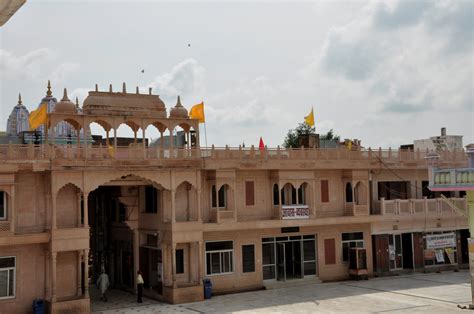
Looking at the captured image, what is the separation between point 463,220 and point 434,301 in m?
11.2

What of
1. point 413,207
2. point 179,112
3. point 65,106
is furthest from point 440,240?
point 65,106

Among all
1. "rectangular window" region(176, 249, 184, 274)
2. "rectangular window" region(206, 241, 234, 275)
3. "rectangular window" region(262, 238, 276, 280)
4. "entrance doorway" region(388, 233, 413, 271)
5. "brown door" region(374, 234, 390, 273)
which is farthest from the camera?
"entrance doorway" region(388, 233, 413, 271)

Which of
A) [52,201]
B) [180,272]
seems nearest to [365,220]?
[180,272]

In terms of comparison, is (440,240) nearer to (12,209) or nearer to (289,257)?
(289,257)

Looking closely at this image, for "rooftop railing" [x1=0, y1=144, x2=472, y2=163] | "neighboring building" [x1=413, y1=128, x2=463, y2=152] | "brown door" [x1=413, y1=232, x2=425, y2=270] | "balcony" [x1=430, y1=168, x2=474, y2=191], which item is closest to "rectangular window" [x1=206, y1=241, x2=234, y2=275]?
"rooftop railing" [x1=0, y1=144, x2=472, y2=163]

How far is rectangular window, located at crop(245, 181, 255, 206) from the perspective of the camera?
29156 mm

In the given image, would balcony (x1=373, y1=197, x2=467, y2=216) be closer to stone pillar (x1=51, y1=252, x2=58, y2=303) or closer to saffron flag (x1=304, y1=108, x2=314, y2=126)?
saffron flag (x1=304, y1=108, x2=314, y2=126)

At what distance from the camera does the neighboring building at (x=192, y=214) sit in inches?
925

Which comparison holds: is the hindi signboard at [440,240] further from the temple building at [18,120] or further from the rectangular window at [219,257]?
the temple building at [18,120]

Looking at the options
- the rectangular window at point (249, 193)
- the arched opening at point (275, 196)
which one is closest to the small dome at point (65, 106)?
the rectangular window at point (249, 193)

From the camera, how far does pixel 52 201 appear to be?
920 inches

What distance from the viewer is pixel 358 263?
3070 centimetres

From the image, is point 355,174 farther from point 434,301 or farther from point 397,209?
point 434,301

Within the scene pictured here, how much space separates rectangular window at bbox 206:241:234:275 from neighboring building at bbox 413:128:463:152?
14749 mm
